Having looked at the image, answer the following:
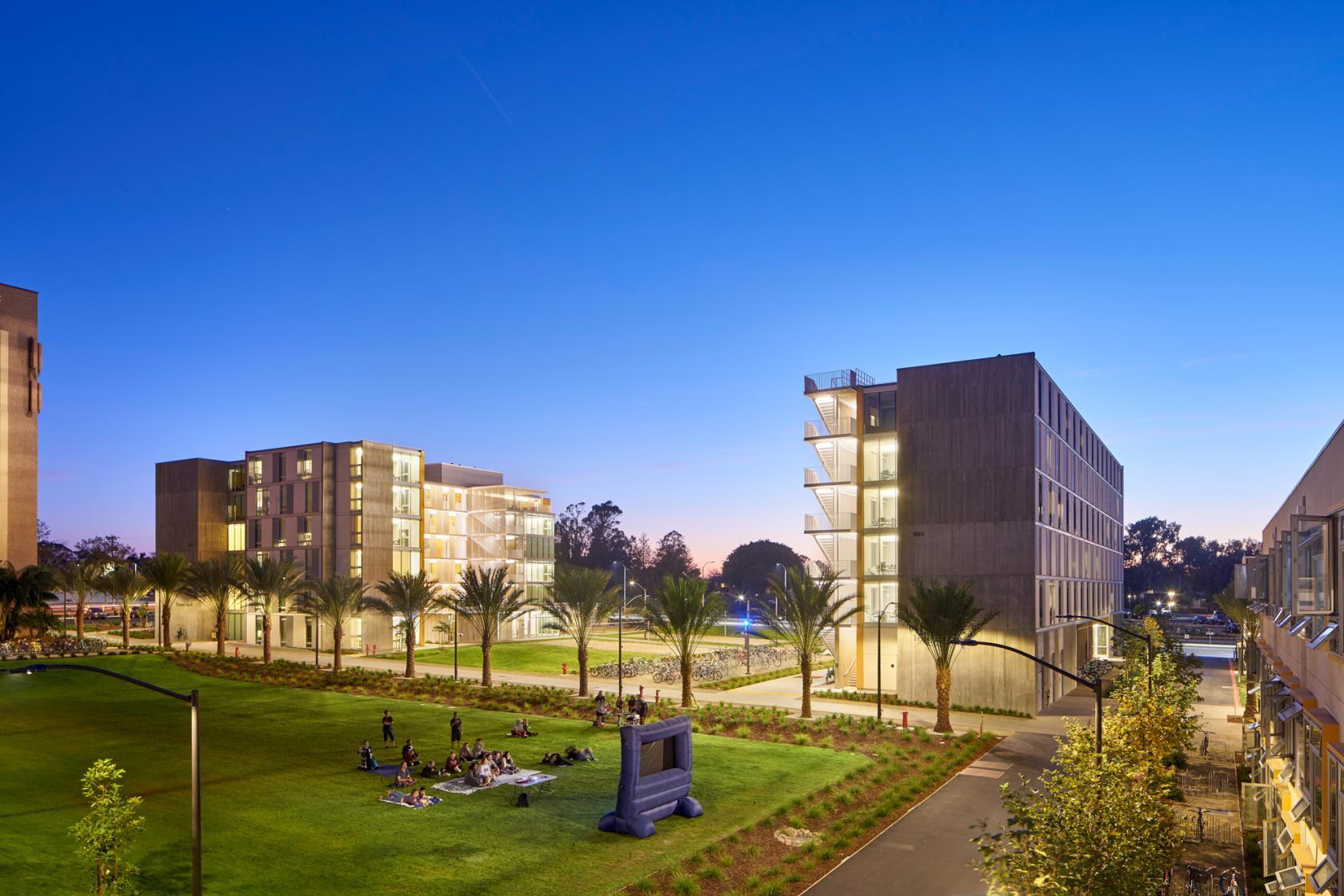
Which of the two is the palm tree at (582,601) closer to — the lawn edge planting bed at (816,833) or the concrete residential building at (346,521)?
the lawn edge planting bed at (816,833)

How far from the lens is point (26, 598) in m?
58.8

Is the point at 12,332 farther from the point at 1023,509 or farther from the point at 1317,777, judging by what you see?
the point at 1317,777

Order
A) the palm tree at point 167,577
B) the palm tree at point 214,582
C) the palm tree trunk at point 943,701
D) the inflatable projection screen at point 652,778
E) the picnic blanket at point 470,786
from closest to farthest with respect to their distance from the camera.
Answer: the inflatable projection screen at point 652,778 < the picnic blanket at point 470,786 < the palm tree trunk at point 943,701 < the palm tree at point 214,582 < the palm tree at point 167,577

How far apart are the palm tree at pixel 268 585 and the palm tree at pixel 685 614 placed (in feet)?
102

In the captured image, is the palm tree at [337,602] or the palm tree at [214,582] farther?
the palm tree at [214,582]

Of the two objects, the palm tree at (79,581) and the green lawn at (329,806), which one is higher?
the palm tree at (79,581)

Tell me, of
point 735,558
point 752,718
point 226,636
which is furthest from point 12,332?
point 735,558

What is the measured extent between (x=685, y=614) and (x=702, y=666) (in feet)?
54.5

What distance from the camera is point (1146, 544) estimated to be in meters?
180

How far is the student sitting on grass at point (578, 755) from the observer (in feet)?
110

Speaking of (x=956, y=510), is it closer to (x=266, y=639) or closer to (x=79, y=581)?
(x=266, y=639)

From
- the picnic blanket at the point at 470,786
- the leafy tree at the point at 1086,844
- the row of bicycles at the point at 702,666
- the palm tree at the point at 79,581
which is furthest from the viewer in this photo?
the palm tree at the point at 79,581

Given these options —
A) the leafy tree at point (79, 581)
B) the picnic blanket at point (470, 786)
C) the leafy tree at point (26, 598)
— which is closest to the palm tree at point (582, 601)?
the picnic blanket at point (470, 786)

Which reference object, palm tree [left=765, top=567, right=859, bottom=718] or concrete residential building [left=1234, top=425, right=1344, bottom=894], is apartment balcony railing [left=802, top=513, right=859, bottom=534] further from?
concrete residential building [left=1234, top=425, right=1344, bottom=894]
